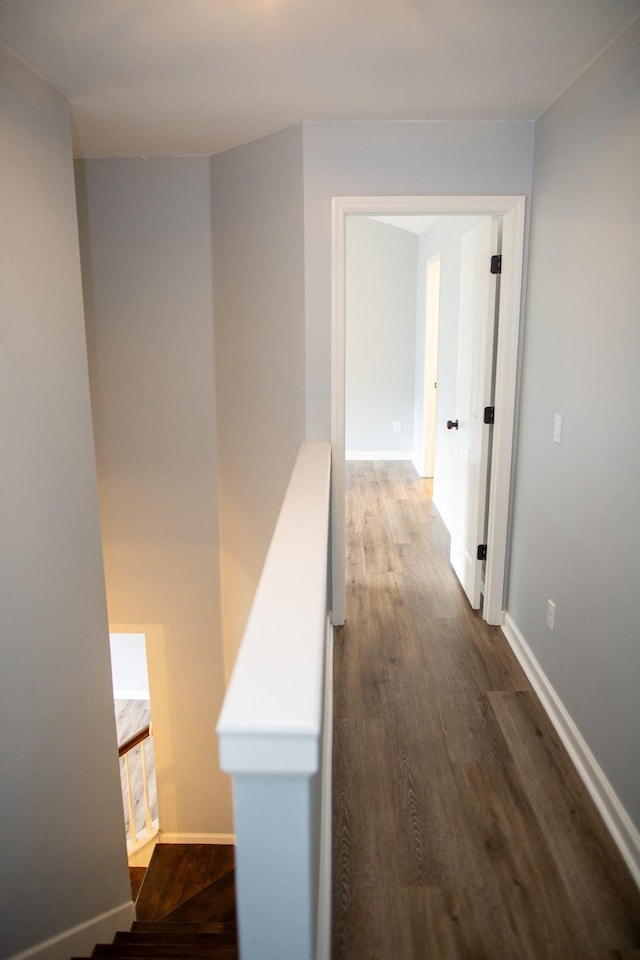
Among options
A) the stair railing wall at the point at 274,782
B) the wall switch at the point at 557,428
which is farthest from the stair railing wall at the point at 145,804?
the stair railing wall at the point at 274,782

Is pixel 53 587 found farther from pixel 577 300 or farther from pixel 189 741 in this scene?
pixel 189 741

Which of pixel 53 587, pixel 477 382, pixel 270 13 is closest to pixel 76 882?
pixel 53 587

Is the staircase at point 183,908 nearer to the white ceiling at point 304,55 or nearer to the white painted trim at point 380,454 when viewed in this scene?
the white ceiling at point 304,55

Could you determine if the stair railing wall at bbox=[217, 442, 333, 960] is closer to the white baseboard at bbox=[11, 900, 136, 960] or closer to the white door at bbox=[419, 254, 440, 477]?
the white baseboard at bbox=[11, 900, 136, 960]

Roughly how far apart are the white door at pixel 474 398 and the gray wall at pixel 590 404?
0.27 m

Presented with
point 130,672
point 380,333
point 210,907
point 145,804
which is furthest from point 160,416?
point 130,672

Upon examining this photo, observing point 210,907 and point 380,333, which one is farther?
point 380,333

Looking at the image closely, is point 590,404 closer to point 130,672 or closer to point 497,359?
point 497,359

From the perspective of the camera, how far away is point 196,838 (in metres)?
4.92

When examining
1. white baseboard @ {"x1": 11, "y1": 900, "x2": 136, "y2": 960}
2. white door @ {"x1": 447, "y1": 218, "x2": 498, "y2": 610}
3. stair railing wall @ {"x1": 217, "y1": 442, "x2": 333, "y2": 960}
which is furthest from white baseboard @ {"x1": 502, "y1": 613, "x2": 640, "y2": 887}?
white baseboard @ {"x1": 11, "y1": 900, "x2": 136, "y2": 960}

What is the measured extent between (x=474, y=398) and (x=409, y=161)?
1206mm

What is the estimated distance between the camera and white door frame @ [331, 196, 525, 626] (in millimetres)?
2988

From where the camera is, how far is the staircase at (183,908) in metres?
2.49

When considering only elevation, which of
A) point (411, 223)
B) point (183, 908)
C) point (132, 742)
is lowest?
point (183, 908)
